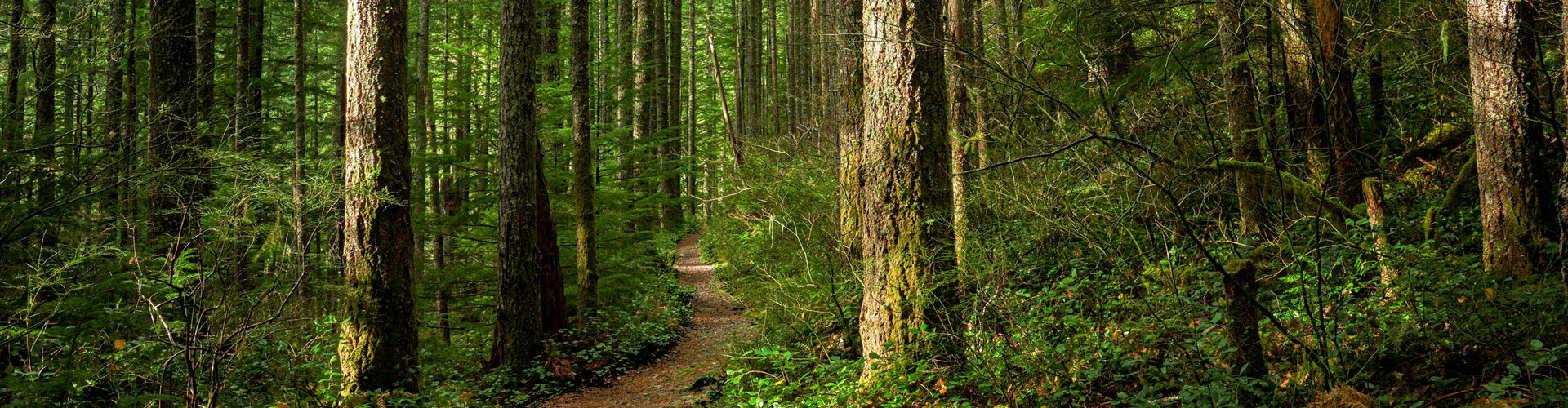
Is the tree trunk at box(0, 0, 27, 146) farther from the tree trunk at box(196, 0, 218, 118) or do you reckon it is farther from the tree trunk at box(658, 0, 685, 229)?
the tree trunk at box(658, 0, 685, 229)

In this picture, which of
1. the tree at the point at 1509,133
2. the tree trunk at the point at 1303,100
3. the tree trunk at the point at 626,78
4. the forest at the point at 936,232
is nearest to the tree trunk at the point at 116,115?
the forest at the point at 936,232

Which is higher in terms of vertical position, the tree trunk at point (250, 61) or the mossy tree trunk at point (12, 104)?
the tree trunk at point (250, 61)

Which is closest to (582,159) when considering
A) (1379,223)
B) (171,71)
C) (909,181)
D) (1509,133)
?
(171,71)

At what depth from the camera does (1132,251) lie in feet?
23.2

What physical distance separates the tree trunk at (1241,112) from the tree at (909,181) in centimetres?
224

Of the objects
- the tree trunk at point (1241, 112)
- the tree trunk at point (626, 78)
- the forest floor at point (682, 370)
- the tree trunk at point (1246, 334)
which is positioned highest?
the tree trunk at point (626, 78)

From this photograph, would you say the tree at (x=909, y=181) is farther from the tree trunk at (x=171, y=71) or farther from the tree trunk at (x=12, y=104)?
the tree trunk at (x=171, y=71)

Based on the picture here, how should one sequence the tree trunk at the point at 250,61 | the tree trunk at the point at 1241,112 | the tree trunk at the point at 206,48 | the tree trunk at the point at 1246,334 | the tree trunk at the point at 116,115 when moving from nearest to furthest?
the tree trunk at the point at 1246,334 → the tree trunk at the point at 1241,112 → the tree trunk at the point at 116,115 → the tree trunk at the point at 206,48 → the tree trunk at the point at 250,61

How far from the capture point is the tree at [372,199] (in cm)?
676

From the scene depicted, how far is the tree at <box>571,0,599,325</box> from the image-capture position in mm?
10164

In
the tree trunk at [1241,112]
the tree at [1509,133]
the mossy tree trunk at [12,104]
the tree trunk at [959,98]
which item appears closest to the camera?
the tree at [1509,133]

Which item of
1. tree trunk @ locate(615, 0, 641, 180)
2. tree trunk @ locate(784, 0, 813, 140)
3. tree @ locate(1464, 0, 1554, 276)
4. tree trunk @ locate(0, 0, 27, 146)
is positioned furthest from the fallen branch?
tree trunk @ locate(784, 0, 813, 140)

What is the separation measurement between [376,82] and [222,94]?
739cm

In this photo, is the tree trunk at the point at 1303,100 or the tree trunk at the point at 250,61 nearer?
the tree trunk at the point at 1303,100
